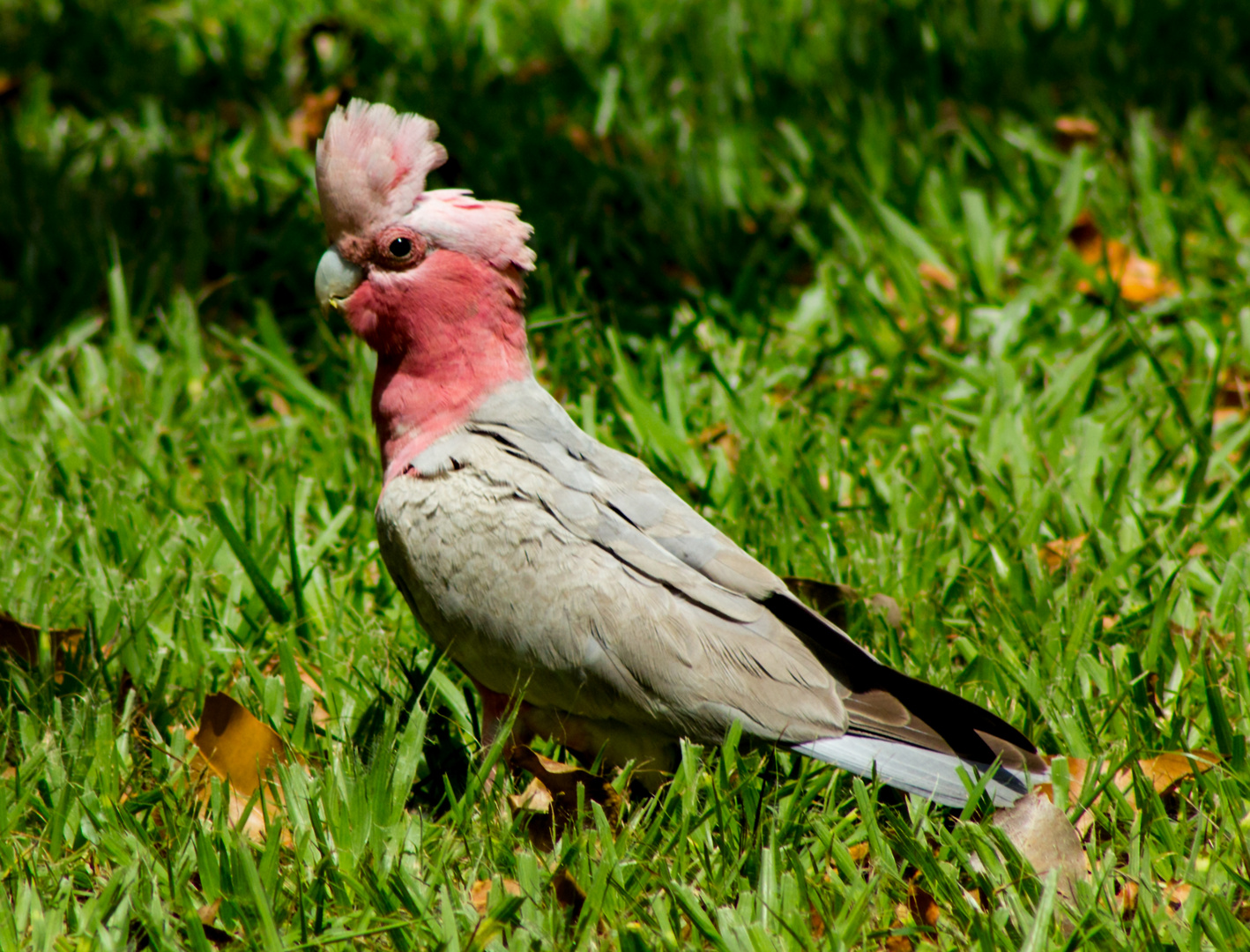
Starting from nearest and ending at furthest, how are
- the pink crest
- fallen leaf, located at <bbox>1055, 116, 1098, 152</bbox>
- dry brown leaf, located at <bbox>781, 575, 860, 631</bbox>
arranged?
1. the pink crest
2. dry brown leaf, located at <bbox>781, 575, 860, 631</bbox>
3. fallen leaf, located at <bbox>1055, 116, 1098, 152</bbox>

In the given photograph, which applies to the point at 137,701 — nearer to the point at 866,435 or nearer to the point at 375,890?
the point at 375,890

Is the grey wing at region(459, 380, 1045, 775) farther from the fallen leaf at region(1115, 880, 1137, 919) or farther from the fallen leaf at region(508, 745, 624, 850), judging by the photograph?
the fallen leaf at region(508, 745, 624, 850)

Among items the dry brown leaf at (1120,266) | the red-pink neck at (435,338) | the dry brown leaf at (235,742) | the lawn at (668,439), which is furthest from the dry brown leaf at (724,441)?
the dry brown leaf at (235,742)

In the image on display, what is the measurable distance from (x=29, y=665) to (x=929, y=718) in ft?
6.55

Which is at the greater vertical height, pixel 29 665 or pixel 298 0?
pixel 298 0

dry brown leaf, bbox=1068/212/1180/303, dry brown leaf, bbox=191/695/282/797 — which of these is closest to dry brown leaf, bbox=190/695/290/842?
dry brown leaf, bbox=191/695/282/797

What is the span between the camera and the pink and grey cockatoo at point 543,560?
244 cm

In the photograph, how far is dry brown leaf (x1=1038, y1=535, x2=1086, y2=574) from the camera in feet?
10.5

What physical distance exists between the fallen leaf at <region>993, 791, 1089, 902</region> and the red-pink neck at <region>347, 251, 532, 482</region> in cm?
→ 143

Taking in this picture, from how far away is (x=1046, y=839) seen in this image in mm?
2299

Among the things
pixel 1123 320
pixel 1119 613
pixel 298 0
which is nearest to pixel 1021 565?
pixel 1119 613

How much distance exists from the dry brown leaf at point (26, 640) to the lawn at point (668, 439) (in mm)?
11

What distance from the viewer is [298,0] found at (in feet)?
19.8

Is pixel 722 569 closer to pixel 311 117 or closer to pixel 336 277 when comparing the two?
pixel 336 277
